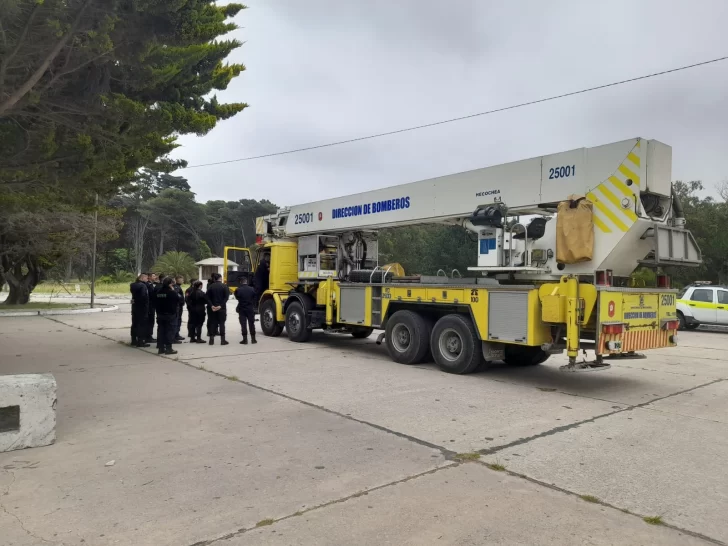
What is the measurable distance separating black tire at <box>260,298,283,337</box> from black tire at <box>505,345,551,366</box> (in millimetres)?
6125

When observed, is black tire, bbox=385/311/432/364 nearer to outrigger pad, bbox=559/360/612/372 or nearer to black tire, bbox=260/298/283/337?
outrigger pad, bbox=559/360/612/372

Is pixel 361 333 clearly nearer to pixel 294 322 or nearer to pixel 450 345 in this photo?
pixel 294 322

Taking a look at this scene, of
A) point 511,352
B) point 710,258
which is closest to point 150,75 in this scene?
point 511,352

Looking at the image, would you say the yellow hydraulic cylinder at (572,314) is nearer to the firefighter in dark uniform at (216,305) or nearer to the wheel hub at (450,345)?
the wheel hub at (450,345)

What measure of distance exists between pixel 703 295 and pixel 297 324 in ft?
47.3

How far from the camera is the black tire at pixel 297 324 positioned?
12.8 metres

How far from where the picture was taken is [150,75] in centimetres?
797

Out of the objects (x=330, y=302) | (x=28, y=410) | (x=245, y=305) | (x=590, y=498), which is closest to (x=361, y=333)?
(x=330, y=302)

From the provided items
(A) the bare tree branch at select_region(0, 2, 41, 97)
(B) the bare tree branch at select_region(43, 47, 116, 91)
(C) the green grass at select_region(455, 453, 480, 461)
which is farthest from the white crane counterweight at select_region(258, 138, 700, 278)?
(A) the bare tree branch at select_region(0, 2, 41, 97)

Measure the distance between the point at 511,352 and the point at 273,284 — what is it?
255 inches

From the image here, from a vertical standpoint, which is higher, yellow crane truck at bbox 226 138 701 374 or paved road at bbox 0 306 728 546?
yellow crane truck at bbox 226 138 701 374

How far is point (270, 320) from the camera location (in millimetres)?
14008

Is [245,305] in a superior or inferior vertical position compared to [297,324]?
superior

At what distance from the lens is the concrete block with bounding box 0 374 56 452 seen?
5.00 metres
